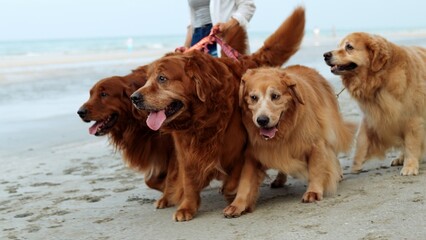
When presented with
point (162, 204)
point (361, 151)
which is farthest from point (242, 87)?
point (361, 151)

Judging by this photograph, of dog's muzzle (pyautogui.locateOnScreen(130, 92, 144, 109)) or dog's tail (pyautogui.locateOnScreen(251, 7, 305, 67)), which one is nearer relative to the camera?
dog's muzzle (pyautogui.locateOnScreen(130, 92, 144, 109))

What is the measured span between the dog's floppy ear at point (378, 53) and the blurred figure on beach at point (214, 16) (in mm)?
1180

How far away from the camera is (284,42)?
5.40m

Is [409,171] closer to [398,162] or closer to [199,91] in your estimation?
[398,162]

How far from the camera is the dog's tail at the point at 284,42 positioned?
5.38m

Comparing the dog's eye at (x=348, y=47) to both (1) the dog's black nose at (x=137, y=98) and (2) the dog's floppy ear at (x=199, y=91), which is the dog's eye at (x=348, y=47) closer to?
(2) the dog's floppy ear at (x=199, y=91)

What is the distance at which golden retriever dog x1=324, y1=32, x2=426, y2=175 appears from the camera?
527 cm

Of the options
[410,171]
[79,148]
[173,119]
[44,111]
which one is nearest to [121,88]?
[173,119]

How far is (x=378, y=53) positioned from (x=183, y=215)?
84.6 inches

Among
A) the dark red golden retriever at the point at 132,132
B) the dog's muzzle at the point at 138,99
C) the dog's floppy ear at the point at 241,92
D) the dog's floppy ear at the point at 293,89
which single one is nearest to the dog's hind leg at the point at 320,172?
the dog's floppy ear at the point at 293,89

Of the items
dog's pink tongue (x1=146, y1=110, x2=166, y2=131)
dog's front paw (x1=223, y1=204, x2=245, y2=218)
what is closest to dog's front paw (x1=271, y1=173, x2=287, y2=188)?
dog's front paw (x1=223, y1=204, x2=245, y2=218)

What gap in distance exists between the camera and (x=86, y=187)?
614cm

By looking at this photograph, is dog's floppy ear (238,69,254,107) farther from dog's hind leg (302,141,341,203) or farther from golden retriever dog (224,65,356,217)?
dog's hind leg (302,141,341,203)

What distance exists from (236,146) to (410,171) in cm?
158
